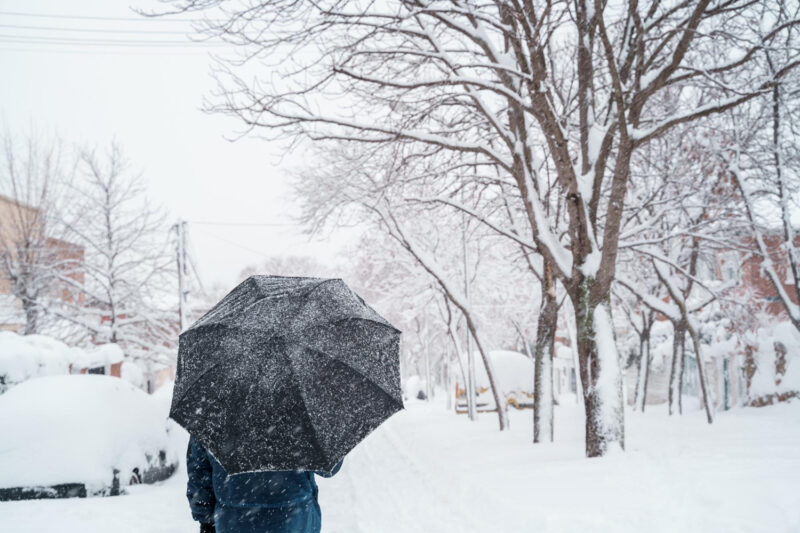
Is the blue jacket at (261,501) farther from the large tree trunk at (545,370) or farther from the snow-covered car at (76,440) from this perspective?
the large tree trunk at (545,370)

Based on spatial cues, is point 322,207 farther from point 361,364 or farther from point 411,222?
point 361,364

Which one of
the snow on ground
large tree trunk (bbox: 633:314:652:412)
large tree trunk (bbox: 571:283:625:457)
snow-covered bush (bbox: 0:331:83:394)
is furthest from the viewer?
large tree trunk (bbox: 633:314:652:412)

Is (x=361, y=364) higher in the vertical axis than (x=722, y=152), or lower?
lower

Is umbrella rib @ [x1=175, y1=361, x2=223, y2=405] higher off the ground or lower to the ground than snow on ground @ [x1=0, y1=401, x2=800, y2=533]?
higher

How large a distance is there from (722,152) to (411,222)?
1066 centimetres

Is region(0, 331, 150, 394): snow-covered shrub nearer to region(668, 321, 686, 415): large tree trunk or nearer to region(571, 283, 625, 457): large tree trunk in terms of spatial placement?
region(571, 283, 625, 457): large tree trunk

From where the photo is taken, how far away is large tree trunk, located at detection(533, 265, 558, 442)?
10758 millimetres

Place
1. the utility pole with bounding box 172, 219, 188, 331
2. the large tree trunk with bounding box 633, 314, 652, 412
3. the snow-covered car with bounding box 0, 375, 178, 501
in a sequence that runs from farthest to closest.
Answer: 1. the utility pole with bounding box 172, 219, 188, 331
2. the large tree trunk with bounding box 633, 314, 652, 412
3. the snow-covered car with bounding box 0, 375, 178, 501

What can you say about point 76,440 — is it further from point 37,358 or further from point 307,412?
point 37,358

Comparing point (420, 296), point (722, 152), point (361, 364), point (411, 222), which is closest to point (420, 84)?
point (361, 364)

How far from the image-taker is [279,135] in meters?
8.34

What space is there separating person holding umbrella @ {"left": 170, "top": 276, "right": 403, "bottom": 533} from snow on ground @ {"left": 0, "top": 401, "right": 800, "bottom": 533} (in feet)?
10.2

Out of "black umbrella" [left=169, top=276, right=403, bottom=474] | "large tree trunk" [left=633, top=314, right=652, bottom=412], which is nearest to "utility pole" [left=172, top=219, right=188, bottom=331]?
"large tree trunk" [left=633, top=314, right=652, bottom=412]

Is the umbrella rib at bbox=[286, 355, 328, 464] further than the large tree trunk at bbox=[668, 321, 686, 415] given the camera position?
No
